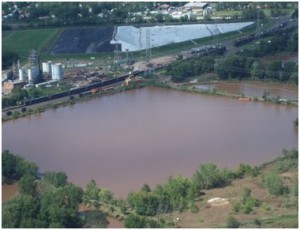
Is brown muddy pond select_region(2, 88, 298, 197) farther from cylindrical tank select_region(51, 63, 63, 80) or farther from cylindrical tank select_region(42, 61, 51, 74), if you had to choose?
cylindrical tank select_region(42, 61, 51, 74)

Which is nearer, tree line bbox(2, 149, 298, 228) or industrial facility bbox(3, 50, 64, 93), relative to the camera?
tree line bbox(2, 149, 298, 228)

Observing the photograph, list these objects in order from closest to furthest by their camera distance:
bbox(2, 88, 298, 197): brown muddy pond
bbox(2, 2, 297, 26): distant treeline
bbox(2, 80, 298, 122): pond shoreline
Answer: bbox(2, 88, 298, 197): brown muddy pond < bbox(2, 80, 298, 122): pond shoreline < bbox(2, 2, 297, 26): distant treeline

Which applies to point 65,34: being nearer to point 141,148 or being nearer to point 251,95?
point 251,95

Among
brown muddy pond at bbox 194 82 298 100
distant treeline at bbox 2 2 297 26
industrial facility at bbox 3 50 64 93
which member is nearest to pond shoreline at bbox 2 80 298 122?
brown muddy pond at bbox 194 82 298 100

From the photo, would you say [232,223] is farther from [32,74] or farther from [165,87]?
[32,74]

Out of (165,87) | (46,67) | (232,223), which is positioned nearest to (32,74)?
(46,67)

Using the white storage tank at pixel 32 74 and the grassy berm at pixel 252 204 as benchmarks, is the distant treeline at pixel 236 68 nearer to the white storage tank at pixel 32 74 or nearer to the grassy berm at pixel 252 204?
the white storage tank at pixel 32 74

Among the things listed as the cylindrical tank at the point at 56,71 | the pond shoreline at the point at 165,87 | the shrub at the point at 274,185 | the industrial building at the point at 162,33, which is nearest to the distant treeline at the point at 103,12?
the industrial building at the point at 162,33
